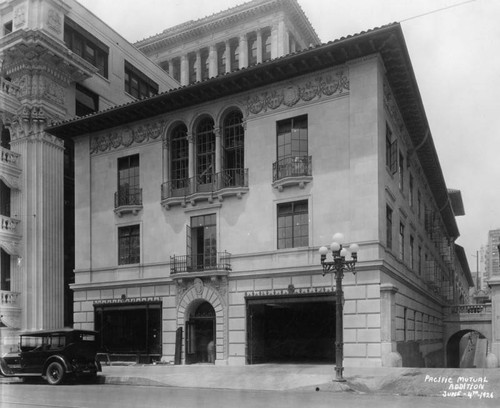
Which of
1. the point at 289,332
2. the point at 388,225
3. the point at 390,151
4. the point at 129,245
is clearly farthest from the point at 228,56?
the point at 289,332

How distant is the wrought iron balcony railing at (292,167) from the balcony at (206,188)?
5.12 ft

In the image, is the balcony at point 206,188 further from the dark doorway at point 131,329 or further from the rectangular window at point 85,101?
the rectangular window at point 85,101

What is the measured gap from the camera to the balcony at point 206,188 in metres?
25.6

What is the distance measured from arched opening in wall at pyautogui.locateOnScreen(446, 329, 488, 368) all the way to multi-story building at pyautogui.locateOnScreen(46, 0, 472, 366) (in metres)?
16.6

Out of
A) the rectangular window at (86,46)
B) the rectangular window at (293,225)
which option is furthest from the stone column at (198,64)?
the rectangular window at (293,225)

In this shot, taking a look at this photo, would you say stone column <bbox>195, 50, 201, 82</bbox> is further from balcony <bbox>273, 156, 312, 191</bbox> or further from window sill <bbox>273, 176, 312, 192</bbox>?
window sill <bbox>273, 176, 312, 192</bbox>

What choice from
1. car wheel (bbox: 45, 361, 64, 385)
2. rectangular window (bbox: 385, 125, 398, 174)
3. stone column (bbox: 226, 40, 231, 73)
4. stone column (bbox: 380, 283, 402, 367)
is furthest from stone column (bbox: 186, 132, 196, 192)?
stone column (bbox: 226, 40, 231, 73)

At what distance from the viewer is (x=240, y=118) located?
2669cm

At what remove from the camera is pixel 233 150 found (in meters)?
26.5

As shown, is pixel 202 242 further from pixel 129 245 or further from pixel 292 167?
pixel 292 167

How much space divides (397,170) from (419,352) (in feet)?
31.2

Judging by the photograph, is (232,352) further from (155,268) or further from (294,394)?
(294,394)

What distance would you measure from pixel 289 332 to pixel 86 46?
22682 mm

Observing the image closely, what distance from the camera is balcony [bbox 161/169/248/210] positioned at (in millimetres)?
25625
